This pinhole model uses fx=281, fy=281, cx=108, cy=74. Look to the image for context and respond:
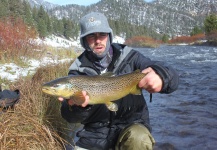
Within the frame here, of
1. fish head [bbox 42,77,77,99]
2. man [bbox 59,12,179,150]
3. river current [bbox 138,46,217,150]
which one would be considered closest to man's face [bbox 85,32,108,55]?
man [bbox 59,12,179,150]

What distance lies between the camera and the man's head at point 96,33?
292 centimetres

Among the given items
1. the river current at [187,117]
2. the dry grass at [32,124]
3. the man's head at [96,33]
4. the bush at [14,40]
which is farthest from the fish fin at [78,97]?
the bush at [14,40]

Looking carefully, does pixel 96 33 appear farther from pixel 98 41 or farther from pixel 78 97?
pixel 78 97

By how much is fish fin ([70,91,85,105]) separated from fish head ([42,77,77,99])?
4 cm

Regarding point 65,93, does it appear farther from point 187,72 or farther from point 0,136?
point 187,72

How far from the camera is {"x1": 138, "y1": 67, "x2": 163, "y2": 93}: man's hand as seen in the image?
240cm

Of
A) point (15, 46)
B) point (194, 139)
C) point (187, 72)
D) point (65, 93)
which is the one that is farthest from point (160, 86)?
point (187, 72)

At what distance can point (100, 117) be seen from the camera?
3.12m

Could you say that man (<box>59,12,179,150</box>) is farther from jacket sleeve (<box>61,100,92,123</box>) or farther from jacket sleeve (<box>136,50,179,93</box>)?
jacket sleeve (<box>136,50,179,93</box>)

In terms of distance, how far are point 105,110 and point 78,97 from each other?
0.67 meters

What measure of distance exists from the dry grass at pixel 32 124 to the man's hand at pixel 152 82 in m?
1.41

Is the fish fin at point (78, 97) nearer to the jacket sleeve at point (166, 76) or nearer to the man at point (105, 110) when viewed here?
the man at point (105, 110)

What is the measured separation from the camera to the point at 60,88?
100 inches

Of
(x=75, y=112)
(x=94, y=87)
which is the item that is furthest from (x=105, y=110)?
(x=94, y=87)
